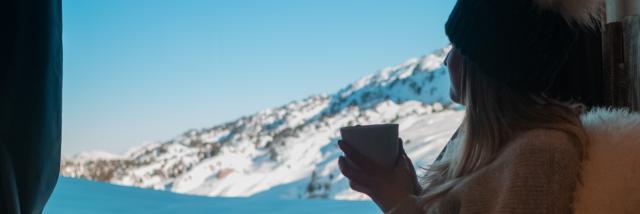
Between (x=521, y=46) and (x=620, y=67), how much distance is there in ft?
2.05

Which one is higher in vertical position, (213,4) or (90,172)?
(213,4)

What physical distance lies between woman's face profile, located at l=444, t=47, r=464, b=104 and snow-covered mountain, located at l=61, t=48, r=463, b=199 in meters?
1.64

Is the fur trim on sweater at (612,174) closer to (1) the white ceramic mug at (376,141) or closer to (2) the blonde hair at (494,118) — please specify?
(2) the blonde hair at (494,118)

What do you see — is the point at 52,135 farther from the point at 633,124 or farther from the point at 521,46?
the point at 633,124

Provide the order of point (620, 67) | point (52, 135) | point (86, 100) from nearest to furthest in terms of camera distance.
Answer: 1. point (52, 135)
2. point (620, 67)
3. point (86, 100)

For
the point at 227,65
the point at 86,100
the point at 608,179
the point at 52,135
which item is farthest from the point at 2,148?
the point at 227,65

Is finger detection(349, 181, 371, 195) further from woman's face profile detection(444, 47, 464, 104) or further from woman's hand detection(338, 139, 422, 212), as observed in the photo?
woman's face profile detection(444, 47, 464, 104)

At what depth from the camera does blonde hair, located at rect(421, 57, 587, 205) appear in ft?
2.71

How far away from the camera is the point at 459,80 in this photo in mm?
912

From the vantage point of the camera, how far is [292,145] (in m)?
3.36

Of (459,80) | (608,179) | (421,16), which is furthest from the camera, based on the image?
(421,16)

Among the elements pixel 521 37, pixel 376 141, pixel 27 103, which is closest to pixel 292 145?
pixel 27 103

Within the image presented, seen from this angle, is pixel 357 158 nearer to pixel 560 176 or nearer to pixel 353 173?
pixel 353 173

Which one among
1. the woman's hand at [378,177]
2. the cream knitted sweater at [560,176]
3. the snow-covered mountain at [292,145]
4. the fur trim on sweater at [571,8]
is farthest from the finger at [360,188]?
the snow-covered mountain at [292,145]
